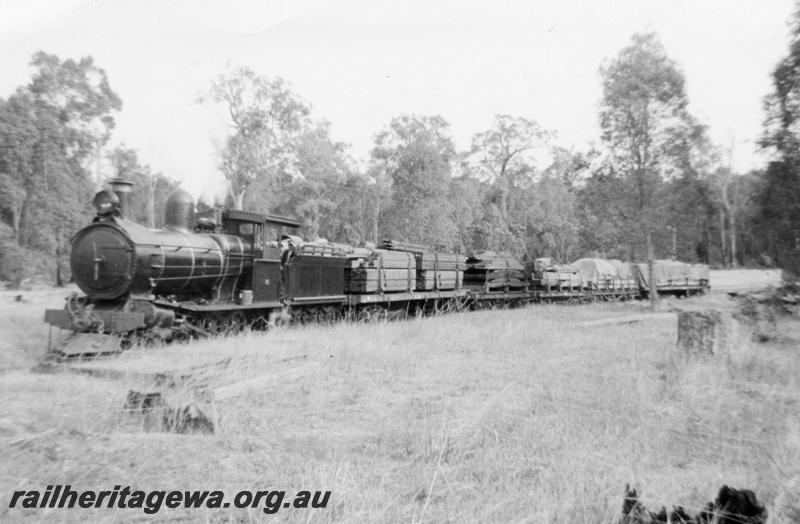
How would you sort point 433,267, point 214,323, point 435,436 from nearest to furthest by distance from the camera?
1. point 435,436
2. point 214,323
3. point 433,267

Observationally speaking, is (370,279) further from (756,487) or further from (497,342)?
(756,487)

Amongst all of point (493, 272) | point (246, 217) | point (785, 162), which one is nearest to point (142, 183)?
point (493, 272)

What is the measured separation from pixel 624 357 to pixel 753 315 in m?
5.32

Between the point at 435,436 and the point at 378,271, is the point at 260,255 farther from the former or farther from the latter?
the point at 435,436

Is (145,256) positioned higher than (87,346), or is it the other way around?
(145,256)

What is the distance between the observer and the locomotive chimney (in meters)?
9.98

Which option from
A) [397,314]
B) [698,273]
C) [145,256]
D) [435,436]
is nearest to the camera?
[435,436]

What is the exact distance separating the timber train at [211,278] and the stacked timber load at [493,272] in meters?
3.09

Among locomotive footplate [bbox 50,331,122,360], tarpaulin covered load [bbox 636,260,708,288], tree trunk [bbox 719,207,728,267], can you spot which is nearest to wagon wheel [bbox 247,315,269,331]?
locomotive footplate [bbox 50,331,122,360]

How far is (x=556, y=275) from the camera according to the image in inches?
969

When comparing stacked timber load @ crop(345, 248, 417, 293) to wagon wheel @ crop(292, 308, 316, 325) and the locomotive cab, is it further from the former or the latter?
the locomotive cab

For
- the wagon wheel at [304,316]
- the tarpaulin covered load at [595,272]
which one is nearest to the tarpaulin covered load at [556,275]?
the tarpaulin covered load at [595,272]

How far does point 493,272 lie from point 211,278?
1332 centimetres

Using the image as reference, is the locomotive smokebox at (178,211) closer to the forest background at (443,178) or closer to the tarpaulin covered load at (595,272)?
the forest background at (443,178)
